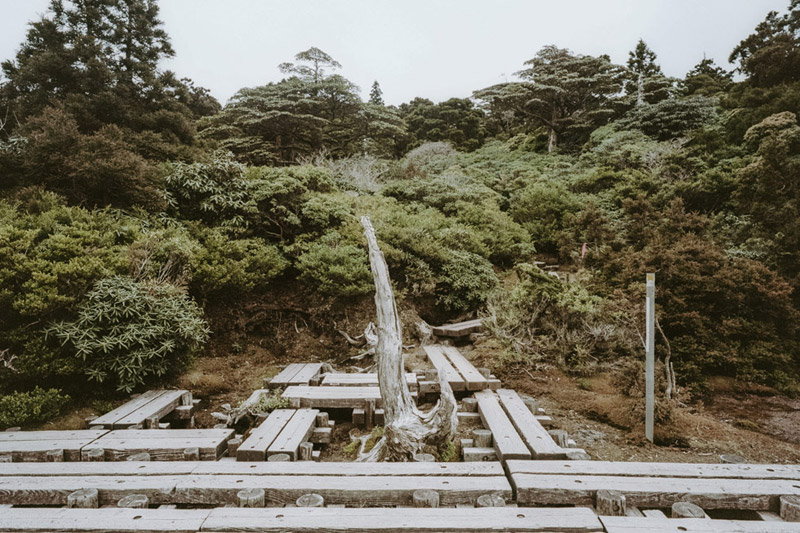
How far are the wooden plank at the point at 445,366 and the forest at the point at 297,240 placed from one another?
1.07 meters

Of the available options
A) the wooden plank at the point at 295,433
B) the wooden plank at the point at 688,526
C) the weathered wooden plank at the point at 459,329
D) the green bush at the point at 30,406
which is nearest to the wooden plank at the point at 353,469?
the wooden plank at the point at 295,433

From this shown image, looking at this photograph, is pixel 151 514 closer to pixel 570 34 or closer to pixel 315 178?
pixel 315 178

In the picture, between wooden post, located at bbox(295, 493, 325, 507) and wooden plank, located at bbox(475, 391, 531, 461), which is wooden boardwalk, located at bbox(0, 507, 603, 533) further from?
wooden plank, located at bbox(475, 391, 531, 461)

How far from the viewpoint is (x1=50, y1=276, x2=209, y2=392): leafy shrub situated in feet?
16.6

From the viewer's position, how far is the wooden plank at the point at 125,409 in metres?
4.30

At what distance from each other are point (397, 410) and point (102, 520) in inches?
94.1

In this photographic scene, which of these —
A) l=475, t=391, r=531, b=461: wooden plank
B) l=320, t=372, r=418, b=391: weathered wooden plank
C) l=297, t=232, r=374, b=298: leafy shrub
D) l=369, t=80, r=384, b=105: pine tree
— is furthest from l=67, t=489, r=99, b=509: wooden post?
l=369, t=80, r=384, b=105: pine tree

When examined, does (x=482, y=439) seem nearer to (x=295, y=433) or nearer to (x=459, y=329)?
(x=295, y=433)

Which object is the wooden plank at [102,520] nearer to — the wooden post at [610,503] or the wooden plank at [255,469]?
the wooden plank at [255,469]

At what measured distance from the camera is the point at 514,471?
315 centimetres

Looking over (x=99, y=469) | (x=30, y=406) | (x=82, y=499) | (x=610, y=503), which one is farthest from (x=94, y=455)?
(x=610, y=503)

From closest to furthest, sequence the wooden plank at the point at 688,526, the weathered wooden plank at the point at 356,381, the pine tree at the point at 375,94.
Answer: the wooden plank at the point at 688,526, the weathered wooden plank at the point at 356,381, the pine tree at the point at 375,94

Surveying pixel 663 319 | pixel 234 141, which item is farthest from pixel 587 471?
pixel 234 141

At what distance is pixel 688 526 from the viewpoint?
2.52 meters
